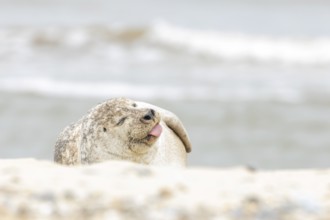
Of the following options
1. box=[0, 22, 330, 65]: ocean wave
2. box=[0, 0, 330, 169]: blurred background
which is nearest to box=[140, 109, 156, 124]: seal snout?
box=[0, 0, 330, 169]: blurred background

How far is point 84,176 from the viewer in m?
4.42

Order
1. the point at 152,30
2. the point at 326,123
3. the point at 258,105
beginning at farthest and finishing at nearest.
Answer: the point at 152,30 < the point at 258,105 < the point at 326,123

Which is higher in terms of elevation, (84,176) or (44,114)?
(84,176)

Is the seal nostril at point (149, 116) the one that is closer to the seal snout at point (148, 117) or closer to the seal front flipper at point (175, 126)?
the seal snout at point (148, 117)

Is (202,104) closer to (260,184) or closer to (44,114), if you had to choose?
(44,114)

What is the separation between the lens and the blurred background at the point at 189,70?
11.4 metres

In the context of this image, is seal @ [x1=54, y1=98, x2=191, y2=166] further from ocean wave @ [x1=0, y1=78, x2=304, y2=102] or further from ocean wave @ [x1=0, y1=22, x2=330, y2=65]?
ocean wave @ [x1=0, y1=22, x2=330, y2=65]

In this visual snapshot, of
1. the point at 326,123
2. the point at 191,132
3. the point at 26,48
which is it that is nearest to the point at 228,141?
the point at 191,132

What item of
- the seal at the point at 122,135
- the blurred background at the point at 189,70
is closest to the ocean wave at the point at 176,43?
the blurred background at the point at 189,70

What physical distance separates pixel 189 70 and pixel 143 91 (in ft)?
9.70

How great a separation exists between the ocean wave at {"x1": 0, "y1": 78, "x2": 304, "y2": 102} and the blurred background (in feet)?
0.06

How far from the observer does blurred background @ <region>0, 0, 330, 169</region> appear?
11391mm

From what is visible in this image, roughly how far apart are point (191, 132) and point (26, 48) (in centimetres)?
873

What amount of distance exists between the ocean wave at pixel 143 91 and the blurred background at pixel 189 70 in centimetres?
2
